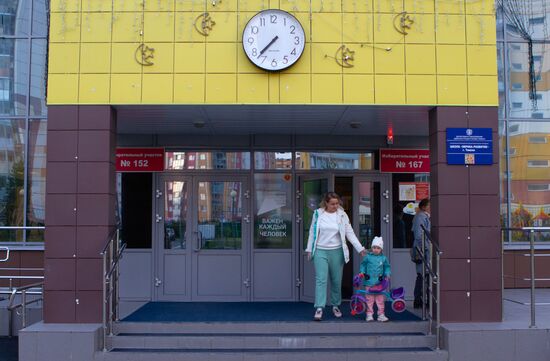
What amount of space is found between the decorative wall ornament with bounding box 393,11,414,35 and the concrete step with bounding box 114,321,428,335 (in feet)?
12.1

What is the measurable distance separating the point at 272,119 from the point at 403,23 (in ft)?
7.35

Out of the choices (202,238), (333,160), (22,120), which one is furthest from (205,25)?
(22,120)

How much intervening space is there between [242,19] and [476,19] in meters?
2.97

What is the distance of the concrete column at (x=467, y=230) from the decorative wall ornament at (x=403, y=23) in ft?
3.57

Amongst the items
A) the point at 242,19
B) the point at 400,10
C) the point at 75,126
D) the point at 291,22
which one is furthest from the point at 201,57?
the point at 400,10

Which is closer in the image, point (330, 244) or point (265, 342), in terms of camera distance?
point (265, 342)

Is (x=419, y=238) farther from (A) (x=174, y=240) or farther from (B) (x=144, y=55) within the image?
(B) (x=144, y=55)

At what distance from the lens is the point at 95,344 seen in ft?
22.5

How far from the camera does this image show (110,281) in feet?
23.6

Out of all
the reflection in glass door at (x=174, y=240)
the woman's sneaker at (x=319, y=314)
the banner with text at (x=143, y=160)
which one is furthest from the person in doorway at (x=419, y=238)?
the banner with text at (x=143, y=160)

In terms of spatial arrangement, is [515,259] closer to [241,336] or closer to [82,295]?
[241,336]

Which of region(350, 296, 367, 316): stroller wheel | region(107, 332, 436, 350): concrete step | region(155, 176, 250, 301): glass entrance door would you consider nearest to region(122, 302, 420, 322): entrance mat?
region(350, 296, 367, 316): stroller wheel

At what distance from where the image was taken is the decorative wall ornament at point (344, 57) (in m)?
7.43

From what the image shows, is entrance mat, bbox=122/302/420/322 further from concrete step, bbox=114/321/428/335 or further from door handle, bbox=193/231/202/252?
door handle, bbox=193/231/202/252
